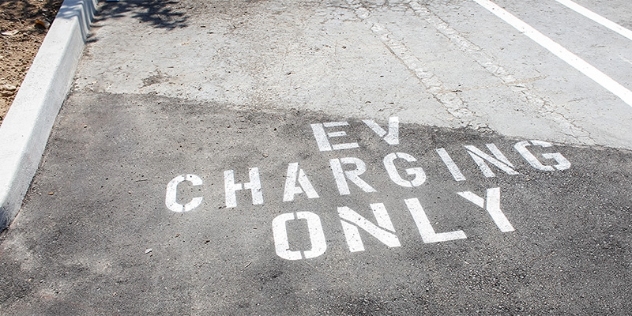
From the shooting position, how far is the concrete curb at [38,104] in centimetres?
558

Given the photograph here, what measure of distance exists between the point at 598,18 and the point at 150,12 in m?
6.84

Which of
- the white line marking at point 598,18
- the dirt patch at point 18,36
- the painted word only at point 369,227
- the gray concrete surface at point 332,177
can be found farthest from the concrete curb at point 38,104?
the white line marking at point 598,18

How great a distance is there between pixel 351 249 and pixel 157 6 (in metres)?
6.42

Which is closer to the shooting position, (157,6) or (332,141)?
(332,141)

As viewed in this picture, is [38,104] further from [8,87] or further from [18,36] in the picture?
[18,36]

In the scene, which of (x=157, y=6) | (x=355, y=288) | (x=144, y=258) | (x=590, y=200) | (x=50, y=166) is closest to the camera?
(x=355, y=288)

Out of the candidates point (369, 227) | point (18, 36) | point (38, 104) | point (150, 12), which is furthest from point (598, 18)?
point (18, 36)

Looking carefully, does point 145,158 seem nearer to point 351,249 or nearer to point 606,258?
point 351,249

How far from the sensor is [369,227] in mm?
5262

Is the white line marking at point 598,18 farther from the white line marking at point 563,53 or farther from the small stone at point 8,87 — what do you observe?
the small stone at point 8,87

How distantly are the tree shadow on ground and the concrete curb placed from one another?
66 cm

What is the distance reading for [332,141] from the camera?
6.45 m

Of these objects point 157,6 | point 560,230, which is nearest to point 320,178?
point 560,230

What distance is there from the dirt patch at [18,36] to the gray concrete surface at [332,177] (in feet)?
2.16
